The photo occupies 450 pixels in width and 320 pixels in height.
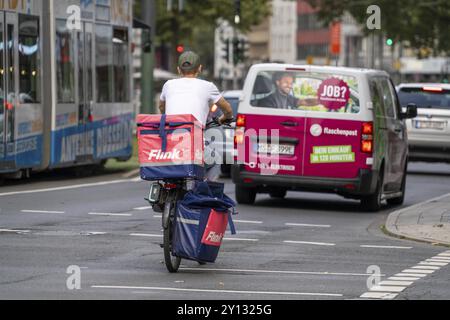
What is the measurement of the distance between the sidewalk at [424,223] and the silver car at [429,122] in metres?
10.0

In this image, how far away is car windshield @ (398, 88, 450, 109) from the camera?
3173 centimetres

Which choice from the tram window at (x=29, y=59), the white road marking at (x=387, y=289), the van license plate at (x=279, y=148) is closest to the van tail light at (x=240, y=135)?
the van license plate at (x=279, y=148)

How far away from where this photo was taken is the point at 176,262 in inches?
493

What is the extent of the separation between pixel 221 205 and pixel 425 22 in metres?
54.5

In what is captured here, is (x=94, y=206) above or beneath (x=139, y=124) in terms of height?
beneath

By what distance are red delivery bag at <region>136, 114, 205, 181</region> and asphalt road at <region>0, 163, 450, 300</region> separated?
0.80 m

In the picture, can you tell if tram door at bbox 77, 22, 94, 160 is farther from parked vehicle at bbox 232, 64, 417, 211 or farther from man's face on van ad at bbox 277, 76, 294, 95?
man's face on van ad at bbox 277, 76, 294, 95

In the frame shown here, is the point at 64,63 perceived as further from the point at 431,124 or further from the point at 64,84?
the point at 431,124

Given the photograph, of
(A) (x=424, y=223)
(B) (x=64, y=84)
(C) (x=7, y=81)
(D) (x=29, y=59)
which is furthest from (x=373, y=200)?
(B) (x=64, y=84)

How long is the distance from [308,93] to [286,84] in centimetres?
33

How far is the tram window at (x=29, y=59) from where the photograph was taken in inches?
929

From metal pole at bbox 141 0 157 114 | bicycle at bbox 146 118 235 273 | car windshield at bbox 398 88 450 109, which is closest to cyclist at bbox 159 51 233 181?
bicycle at bbox 146 118 235 273
